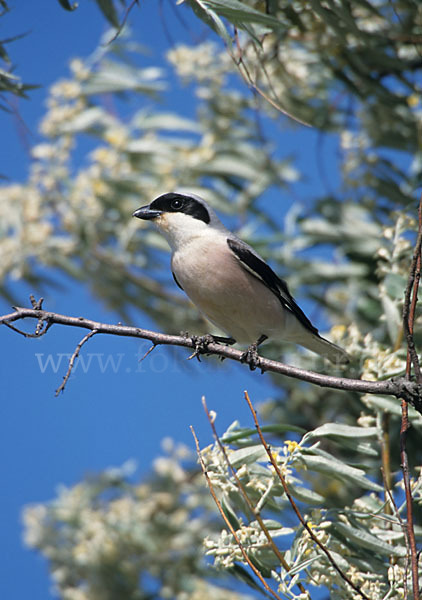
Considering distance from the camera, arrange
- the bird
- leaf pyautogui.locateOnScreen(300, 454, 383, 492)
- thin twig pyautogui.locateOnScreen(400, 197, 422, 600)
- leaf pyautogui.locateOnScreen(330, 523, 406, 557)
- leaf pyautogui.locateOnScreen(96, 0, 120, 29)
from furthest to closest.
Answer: the bird < leaf pyautogui.locateOnScreen(96, 0, 120, 29) < leaf pyautogui.locateOnScreen(300, 454, 383, 492) < leaf pyautogui.locateOnScreen(330, 523, 406, 557) < thin twig pyautogui.locateOnScreen(400, 197, 422, 600)

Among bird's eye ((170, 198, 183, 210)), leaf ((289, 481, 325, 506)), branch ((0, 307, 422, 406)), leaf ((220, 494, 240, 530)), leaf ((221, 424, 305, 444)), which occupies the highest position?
bird's eye ((170, 198, 183, 210))

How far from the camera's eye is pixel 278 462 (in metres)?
2.37

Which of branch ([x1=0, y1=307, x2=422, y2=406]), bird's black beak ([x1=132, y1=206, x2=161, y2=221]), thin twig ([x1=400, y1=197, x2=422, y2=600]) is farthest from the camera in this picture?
bird's black beak ([x1=132, y1=206, x2=161, y2=221])

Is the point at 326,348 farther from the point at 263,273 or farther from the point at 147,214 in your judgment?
the point at 147,214

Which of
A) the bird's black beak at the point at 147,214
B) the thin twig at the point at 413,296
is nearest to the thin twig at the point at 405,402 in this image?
the thin twig at the point at 413,296

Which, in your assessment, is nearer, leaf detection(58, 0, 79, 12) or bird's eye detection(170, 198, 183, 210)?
leaf detection(58, 0, 79, 12)

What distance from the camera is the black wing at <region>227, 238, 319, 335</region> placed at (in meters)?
3.32

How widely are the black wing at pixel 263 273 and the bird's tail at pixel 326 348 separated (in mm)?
51

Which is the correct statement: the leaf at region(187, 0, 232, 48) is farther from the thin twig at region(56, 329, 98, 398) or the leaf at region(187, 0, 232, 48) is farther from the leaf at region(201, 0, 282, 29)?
the thin twig at region(56, 329, 98, 398)

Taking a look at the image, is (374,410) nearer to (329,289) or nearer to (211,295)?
(211,295)

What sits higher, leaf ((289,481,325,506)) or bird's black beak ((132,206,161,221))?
bird's black beak ((132,206,161,221))

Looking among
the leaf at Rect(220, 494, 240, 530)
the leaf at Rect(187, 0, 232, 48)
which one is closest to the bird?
the leaf at Rect(220, 494, 240, 530)

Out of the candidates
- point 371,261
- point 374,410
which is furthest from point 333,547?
point 371,261

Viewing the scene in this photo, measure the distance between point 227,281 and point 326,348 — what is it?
1.97 ft
